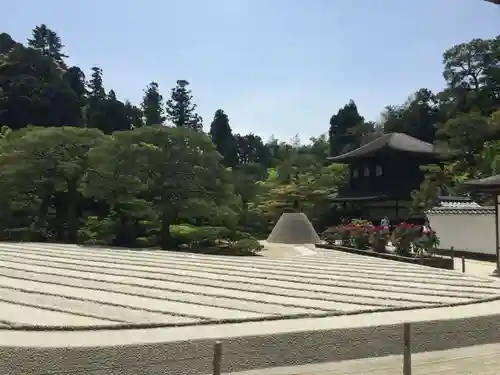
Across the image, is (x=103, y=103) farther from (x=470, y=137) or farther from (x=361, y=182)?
(x=470, y=137)

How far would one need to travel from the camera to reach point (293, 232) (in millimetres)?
13617

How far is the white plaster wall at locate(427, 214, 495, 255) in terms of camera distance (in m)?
14.6

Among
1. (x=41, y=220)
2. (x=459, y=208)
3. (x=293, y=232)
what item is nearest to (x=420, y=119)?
(x=459, y=208)

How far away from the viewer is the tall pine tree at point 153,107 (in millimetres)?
41094

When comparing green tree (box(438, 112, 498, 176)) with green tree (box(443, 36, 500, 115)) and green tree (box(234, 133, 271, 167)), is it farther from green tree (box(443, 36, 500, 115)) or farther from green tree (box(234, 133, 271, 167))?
green tree (box(234, 133, 271, 167))

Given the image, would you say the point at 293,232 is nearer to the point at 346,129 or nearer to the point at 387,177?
the point at 387,177

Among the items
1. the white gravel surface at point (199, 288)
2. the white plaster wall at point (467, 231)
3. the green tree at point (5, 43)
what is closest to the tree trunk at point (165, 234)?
the white gravel surface at point (199, 288)

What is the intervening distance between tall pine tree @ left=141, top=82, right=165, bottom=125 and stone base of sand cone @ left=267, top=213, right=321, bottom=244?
91.2ft

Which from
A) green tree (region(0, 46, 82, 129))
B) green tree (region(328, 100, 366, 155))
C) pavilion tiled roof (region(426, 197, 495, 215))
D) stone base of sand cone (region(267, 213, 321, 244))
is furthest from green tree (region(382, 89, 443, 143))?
stone base of sand cone (region(267, 213, 321, 244))

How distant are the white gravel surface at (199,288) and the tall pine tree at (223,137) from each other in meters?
26.8

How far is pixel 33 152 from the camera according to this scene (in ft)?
47.5

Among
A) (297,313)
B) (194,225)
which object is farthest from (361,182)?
(297,313)

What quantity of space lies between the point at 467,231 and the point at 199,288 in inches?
441

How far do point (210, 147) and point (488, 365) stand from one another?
32.8ft
